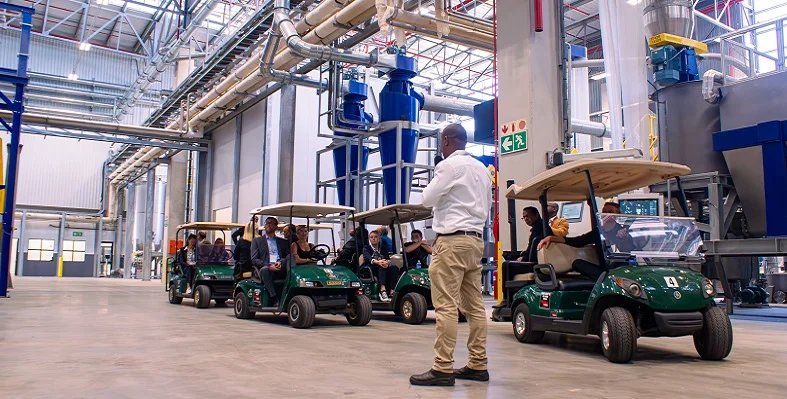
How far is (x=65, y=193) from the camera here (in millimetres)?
35188

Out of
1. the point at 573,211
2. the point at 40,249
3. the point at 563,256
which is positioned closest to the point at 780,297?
the point at 573,211

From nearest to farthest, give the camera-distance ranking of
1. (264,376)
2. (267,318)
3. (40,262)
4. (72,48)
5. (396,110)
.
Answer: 1. (264,376)
2. (267,318)
3. (396,110)
4. (72,48)
5. (40,262)

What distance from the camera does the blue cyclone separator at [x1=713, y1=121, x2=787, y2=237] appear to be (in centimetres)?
961

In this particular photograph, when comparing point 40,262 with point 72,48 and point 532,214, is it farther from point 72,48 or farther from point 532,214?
point 532,214

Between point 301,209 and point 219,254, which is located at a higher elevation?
point 301,209

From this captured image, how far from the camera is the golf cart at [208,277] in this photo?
11.5m

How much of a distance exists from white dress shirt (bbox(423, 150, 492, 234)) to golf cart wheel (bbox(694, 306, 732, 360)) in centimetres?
240

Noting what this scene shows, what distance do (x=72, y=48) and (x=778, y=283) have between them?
2898 cm

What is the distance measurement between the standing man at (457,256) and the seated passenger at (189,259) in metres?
9.06

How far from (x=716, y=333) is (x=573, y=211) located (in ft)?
17.4

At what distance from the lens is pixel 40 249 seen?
3472cm

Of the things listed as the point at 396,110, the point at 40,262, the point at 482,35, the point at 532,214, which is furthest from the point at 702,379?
the point at 40,262

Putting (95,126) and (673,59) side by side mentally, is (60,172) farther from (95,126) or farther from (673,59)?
(673,59)

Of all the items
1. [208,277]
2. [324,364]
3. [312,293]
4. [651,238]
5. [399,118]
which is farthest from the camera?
[399,118]
